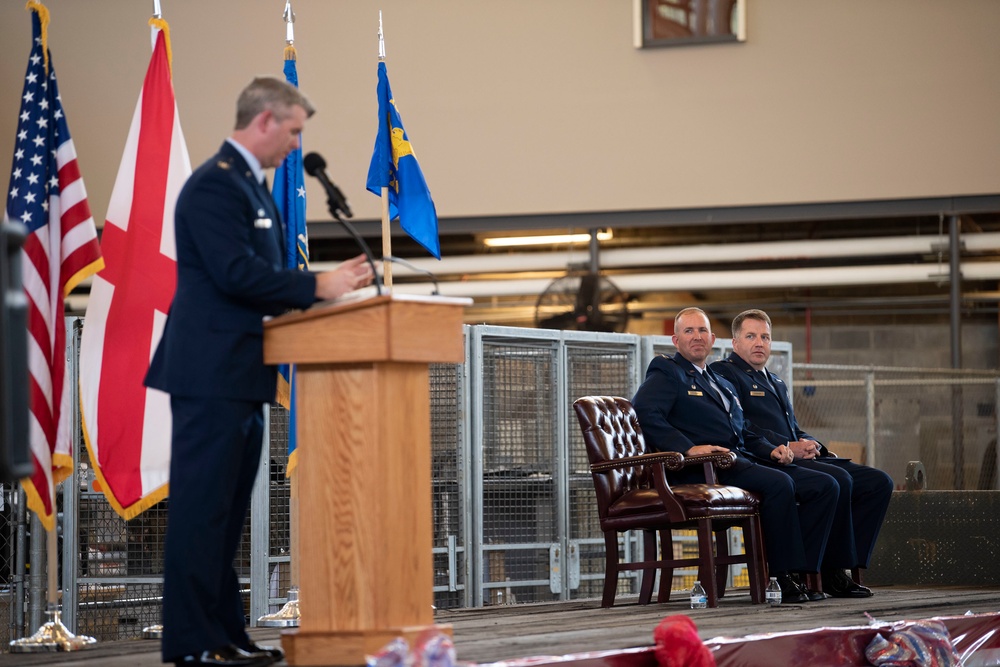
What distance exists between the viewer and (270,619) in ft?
17.2

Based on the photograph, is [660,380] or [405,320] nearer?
[405,320]

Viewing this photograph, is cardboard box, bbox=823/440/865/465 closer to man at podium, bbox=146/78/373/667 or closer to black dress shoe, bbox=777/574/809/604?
black dress shoe, bbox=777/574/809/604

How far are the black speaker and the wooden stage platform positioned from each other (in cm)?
146

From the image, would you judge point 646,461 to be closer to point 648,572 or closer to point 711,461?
point 711,461

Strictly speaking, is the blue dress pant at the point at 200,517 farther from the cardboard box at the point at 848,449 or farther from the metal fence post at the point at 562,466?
the cardboard box at the point at 848,449

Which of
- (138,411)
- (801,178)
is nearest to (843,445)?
(801,178)

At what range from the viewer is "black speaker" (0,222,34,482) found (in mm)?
2432

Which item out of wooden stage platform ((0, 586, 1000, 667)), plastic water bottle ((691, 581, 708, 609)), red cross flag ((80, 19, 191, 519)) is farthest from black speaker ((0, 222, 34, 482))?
plastic water bottle ((691, 581, 708, 609))

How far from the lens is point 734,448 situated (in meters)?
5.90

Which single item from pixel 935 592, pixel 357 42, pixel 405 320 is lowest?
pixel 935 592

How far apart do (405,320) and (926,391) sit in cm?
761

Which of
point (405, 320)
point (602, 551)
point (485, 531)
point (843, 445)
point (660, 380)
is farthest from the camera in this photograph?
point (843, 445)

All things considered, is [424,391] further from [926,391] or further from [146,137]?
[926,391]

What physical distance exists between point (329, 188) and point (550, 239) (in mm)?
7163
